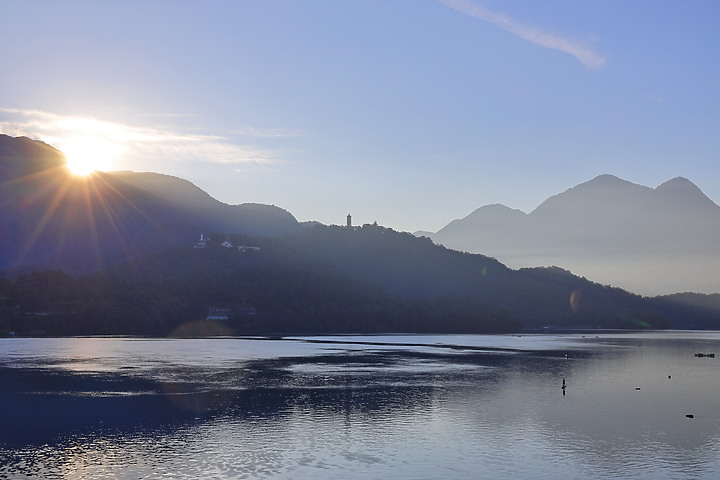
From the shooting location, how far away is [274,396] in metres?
89.1

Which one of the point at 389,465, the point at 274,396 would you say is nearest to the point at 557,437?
the point at 389,465

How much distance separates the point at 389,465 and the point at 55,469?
24026mm

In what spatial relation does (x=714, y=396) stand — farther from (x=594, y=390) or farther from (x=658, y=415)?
(x=658, y=415)

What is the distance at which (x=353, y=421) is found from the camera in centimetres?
7156

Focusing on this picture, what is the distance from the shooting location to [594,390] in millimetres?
98812

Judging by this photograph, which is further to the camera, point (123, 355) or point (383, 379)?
point (123, 355)

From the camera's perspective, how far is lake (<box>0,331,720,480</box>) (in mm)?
51938

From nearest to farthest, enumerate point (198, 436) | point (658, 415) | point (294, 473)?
point (294, 473) < point (198, 436) < point (658, 415)

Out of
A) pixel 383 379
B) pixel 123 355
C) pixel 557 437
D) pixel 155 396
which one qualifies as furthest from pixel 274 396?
pixel 123 355

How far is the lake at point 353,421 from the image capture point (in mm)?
51938

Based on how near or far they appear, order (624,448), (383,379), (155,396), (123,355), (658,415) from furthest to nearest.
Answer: (123,355) < (383,379) < (155,396) < (658,415) < (624,448)

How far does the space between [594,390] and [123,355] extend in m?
102

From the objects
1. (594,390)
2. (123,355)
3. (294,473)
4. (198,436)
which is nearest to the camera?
(294,473)

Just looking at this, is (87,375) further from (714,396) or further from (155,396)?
(714,396)
